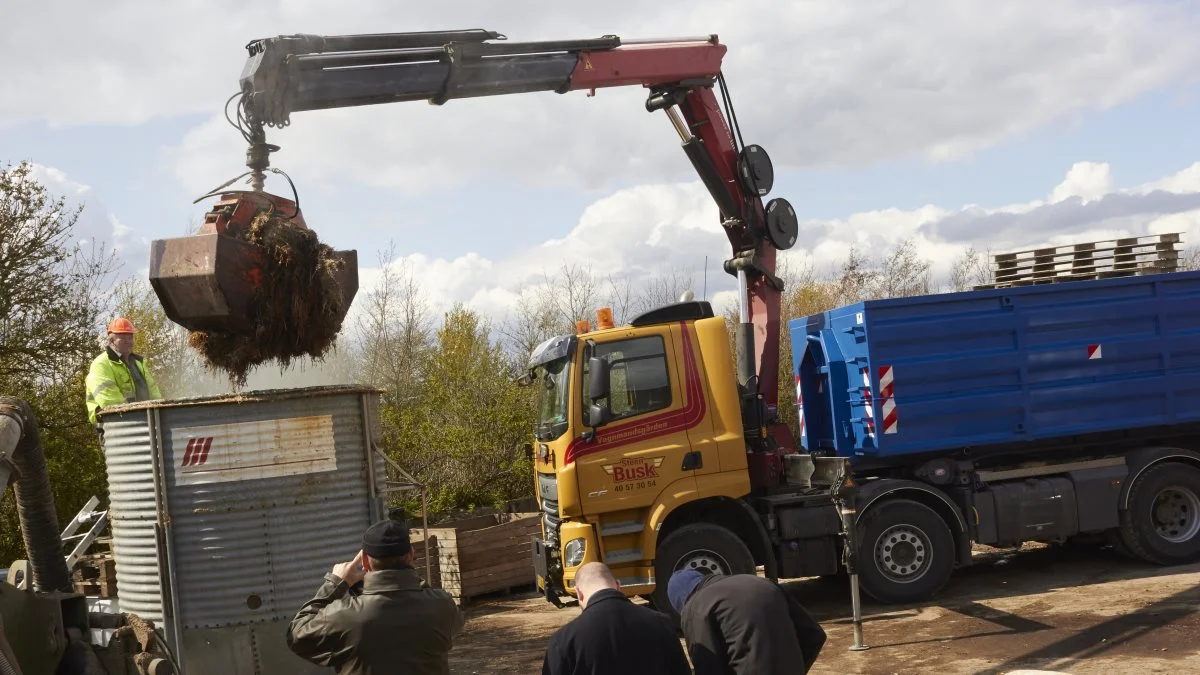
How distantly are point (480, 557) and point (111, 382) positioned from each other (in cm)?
532

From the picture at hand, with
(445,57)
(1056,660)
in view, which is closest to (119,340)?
(445,57)

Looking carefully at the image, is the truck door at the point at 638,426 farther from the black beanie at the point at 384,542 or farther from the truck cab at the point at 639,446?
the black beanie at the point at 384,542

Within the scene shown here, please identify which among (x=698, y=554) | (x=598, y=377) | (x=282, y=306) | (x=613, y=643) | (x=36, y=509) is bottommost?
(x=698, y=554)

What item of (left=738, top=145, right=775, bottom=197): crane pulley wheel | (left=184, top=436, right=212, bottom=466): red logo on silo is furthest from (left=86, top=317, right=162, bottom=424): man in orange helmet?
(left=738, top=145, right=775, bottom=197): crane pulley wheel

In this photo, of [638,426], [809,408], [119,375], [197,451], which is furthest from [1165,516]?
[119,375]

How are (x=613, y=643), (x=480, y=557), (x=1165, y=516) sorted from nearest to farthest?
(x=613, y=643), (x=1165, y=516), (x=480, y=557)

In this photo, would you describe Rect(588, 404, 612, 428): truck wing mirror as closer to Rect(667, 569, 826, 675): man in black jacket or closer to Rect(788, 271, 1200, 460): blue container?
Rect(788, 271, 1200, 460): blue container

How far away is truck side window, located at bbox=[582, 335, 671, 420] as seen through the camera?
9.83m

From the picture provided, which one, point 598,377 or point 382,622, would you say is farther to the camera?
point 598,377

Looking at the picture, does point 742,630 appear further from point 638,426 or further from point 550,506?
point 550,506

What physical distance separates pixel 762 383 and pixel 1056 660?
3987 mm

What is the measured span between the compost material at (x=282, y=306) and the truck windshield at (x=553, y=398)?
3.05 meters

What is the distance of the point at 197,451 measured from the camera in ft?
21.8

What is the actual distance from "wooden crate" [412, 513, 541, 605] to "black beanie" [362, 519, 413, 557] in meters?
7.78
